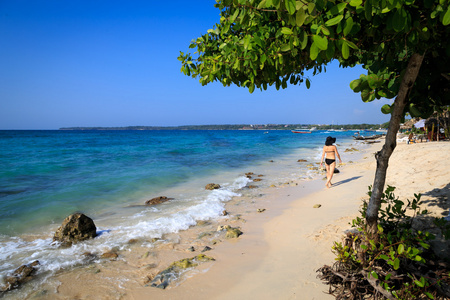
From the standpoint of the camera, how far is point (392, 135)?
2705mm

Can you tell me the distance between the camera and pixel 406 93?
8.10 ft

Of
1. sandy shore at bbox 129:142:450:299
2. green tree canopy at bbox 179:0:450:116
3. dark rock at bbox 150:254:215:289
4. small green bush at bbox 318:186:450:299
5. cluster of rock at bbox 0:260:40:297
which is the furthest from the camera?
cluster of rock at bbox 0:260:40:297

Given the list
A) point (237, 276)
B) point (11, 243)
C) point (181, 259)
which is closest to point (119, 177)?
point (11, 243)

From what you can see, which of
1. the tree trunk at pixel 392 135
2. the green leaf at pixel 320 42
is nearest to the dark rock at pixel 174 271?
the tree trunk at pixel 392 135

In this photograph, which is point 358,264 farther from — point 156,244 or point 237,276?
point 156,244

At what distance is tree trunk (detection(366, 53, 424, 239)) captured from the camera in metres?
2.39

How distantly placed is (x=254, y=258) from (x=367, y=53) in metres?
3.72

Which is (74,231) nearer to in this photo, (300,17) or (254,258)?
(254,258)

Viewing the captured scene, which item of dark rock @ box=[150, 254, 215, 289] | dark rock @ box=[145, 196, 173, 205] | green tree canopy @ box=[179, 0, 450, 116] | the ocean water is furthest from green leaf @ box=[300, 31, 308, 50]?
dark rock @ box=[145, 196, 173, 205]

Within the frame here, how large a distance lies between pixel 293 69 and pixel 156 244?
4.64 m

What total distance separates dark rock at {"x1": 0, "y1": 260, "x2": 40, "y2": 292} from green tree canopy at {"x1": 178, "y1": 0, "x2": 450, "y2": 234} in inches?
181

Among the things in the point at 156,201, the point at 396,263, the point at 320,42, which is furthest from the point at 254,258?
the point at 156,201

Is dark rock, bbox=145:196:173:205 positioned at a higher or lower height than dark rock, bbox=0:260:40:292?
lower

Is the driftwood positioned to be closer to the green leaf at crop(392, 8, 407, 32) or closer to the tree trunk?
the tree trunk
